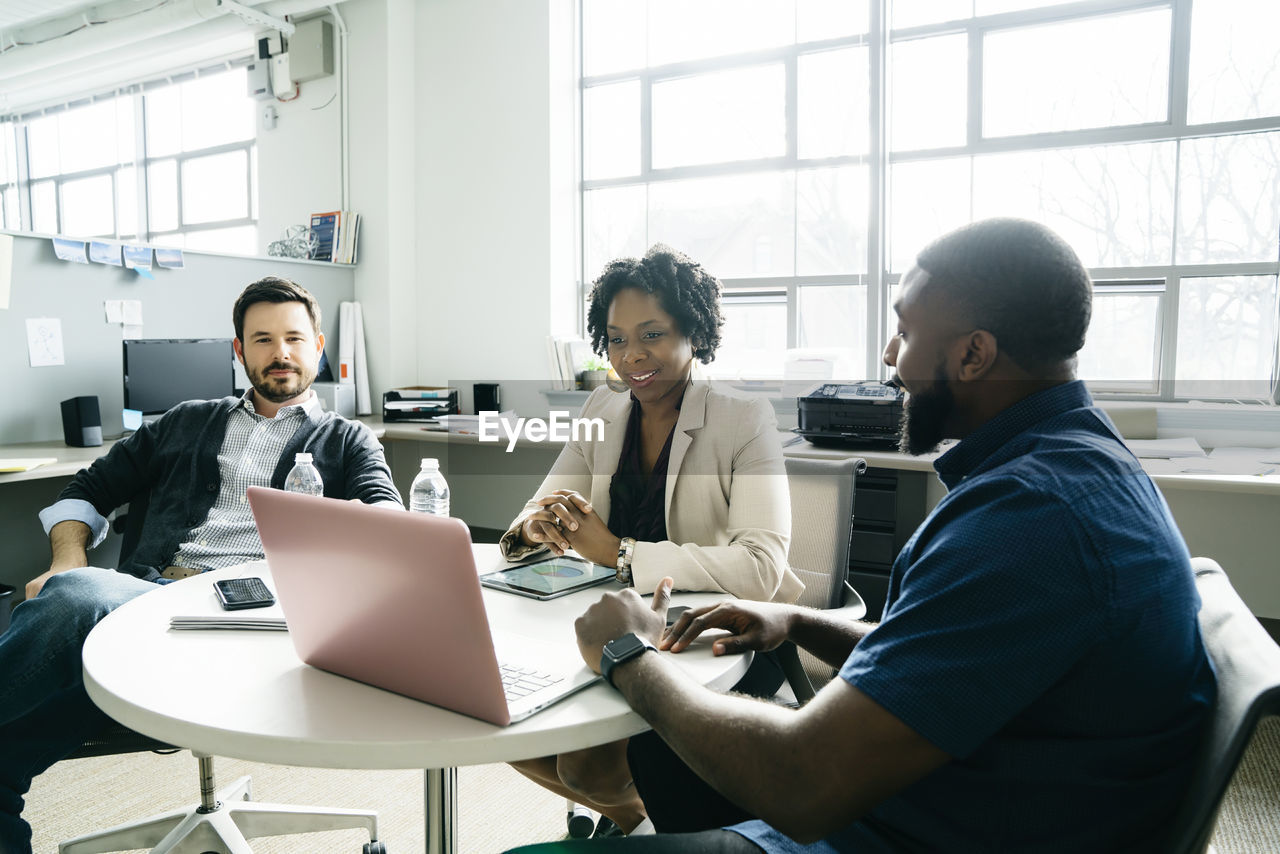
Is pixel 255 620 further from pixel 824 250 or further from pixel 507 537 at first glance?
pixel 824 250

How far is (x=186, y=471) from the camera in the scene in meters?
2.01

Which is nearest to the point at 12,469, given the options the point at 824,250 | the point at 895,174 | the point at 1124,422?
the point at 824,250

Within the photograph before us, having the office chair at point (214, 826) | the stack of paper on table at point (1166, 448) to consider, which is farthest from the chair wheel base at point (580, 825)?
the stack of paper on table at point (1166, 448)

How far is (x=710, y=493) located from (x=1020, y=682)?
1027mm

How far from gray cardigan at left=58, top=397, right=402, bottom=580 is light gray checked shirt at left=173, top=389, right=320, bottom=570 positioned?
0.02m

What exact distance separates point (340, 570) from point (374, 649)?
0.35 ft

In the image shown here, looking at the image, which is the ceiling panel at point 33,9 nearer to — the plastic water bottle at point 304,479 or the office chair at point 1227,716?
the plastic water bottle at point 304,479

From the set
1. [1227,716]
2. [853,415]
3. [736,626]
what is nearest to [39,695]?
[736,626]

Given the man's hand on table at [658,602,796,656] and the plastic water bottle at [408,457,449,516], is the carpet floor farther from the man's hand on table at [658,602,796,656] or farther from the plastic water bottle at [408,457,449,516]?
the man's hand on table at [658,602,796,656]

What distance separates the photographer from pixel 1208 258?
3197mm

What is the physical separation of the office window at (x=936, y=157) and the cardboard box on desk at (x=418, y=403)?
1091 millimetres

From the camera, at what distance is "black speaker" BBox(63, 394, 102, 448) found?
3.08 m

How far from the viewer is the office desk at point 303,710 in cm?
84

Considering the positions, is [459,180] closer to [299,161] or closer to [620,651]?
[299,161]
